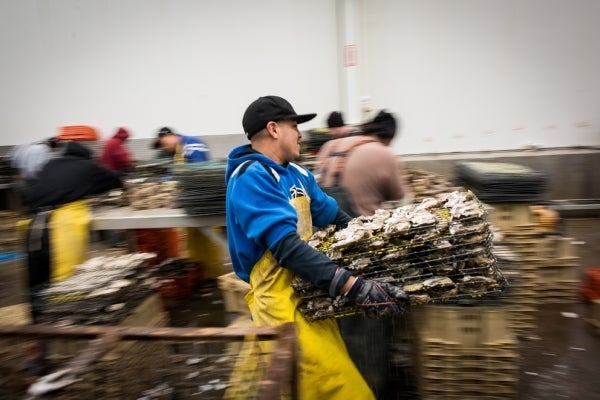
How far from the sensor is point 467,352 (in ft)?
→ 7.13

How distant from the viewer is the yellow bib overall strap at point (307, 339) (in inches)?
68.6

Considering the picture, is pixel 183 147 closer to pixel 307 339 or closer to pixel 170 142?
pixel 170 142

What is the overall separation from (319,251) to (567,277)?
3211 millimetres

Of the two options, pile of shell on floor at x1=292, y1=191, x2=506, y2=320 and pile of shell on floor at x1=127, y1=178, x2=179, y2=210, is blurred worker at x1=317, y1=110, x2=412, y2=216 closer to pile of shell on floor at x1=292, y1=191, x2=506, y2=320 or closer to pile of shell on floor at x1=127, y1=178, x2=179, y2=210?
pile of shell on floor at x1=292, y1=191, x2=506, y2=320

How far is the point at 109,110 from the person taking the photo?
7.79m

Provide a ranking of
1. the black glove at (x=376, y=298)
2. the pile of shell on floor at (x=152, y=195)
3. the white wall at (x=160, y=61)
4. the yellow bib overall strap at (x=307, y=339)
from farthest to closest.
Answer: the white wall at (x=160, y=61) < the pile of shell on floor at (x=152, y=195) < the yellow bib overall strap at (x=307, y=339) < the black glove at (x=376, y=298)

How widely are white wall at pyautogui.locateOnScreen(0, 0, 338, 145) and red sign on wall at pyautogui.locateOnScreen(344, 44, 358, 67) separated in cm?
Result: 33

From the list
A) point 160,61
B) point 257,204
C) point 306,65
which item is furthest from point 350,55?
point 257,204

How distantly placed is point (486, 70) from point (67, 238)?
659 cm

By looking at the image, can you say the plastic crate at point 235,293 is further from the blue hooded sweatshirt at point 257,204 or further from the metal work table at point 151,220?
the blue hooded sweatshirt at point 257,204

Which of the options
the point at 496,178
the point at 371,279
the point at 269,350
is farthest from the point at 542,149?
the point at 269,350

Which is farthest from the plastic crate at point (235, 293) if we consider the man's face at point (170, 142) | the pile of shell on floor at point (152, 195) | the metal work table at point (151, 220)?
the man's face at point (170, 142)

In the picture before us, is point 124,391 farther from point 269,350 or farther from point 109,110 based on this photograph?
point 109,110

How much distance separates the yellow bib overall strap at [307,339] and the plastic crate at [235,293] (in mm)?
1377
